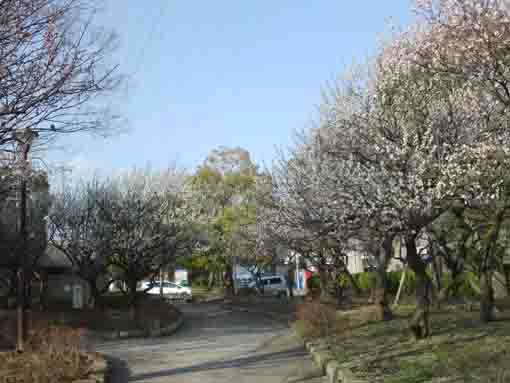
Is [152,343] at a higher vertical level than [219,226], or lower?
lower

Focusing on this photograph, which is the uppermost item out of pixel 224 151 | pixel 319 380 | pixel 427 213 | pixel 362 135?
pixel 224 151

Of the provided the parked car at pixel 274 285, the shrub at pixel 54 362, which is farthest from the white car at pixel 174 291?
the shrub at pixel 54 362

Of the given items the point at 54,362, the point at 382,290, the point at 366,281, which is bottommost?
the point at 54,362

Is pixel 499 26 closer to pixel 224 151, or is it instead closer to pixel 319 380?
pixel 319 380

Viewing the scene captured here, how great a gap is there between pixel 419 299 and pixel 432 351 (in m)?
2.03

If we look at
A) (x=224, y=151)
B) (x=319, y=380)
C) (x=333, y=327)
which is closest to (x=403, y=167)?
(x=319, y=380)

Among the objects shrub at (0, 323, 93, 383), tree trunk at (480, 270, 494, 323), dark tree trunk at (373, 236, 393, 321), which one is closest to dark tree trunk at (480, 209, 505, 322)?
tree trunk at (480, 270, 494, 323)

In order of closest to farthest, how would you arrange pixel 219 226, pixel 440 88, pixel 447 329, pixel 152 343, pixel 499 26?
pixel 499 26, pixel 440 88, pixel 447 329, pixel 152 343, pixel 219 226

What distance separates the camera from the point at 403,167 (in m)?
13.4

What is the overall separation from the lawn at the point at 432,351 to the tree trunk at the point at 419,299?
225mm

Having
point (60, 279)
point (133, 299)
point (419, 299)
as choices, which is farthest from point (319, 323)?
point (60, 279)

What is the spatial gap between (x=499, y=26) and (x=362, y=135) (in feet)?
13.2

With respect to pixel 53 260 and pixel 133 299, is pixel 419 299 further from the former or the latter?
pixel 53 260

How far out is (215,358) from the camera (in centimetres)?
1559
